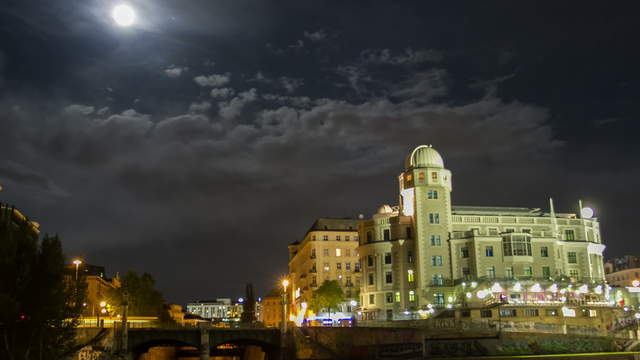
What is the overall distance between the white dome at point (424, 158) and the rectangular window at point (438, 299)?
21.6 metres

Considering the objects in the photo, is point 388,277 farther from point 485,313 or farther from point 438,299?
point 485,313

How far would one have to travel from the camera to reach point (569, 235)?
379 feet

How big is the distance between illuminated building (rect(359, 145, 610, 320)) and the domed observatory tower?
6.4 inches

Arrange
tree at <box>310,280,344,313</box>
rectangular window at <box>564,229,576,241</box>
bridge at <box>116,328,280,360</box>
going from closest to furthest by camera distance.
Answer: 1. bridge at <box>116,328,280,360</box>
2. rectangular window at <box>564,229,576,241</box>
3. tree at <box>310,280,344,313</box>

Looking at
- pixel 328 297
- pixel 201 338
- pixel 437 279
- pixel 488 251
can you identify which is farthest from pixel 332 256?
pixel 201 338

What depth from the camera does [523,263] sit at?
10612 centimetres

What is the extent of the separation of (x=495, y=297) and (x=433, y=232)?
16372 mm

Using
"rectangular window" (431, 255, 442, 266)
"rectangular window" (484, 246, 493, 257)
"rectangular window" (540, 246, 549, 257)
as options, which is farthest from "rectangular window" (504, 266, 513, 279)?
"rectangular window" (431, 255, 442, 266)

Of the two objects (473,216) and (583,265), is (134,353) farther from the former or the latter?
(583,265)

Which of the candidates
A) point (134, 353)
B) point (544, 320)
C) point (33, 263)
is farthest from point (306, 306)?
point (33, 263)

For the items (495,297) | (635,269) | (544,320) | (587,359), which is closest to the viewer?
(587,359)

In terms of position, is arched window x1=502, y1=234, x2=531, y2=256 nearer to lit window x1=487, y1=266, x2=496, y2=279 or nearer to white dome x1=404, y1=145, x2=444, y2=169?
lit window x1=487, y1=266, x2=496, y2=279

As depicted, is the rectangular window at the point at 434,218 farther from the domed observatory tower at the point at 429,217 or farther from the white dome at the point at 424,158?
the white dome at the point at 424,158

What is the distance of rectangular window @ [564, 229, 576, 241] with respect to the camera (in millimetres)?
115062
